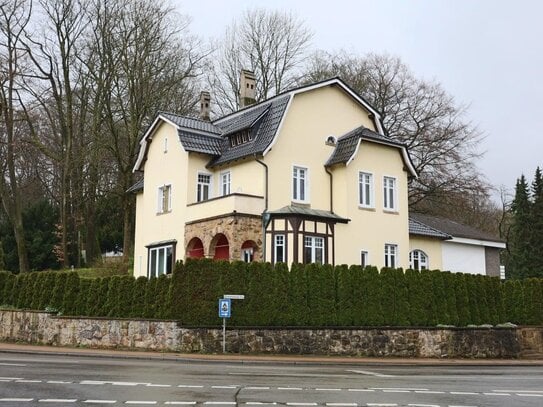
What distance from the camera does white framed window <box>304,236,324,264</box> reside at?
29.9 m

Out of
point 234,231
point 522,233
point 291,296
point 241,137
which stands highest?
point 241,137

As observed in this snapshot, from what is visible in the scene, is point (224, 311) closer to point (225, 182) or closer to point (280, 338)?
point (280, 338)

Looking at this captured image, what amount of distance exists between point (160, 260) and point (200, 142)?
6456 mm

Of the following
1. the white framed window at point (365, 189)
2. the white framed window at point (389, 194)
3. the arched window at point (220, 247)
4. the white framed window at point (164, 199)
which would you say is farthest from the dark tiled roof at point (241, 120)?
the white framed window at point (389, 194)

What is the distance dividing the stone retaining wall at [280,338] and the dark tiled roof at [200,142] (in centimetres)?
1114

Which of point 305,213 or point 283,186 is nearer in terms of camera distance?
point 305,213

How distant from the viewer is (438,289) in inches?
1047

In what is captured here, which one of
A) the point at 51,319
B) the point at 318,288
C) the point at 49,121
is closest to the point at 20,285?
the point at 51,319

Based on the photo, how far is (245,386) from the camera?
13.0m

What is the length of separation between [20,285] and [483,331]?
66.0 ft

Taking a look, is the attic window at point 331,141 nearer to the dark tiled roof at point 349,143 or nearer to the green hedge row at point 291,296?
the dark tiled roof at point 349,143

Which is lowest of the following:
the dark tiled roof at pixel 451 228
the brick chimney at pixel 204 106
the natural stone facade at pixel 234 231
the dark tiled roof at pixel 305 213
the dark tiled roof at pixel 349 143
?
the natural stone facade at pixel 234 231

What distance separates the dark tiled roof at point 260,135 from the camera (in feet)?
102

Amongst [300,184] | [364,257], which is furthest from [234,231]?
[364,257]
